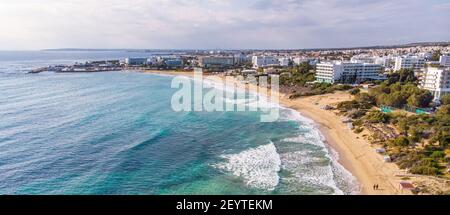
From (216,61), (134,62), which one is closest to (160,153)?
(216,61)

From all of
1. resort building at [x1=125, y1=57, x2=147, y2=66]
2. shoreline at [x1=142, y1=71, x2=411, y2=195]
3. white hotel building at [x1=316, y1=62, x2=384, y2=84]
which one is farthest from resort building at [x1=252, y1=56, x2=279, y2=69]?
shoreline at [x1=142, y1=71, x2=411, y2=195]

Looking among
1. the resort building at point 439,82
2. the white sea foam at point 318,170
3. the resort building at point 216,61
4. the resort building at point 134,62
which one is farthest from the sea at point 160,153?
the resort building at point 134,62

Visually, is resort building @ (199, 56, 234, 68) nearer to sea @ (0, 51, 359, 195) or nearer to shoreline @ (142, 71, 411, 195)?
shoreline @ (142, 71, 411, 195)

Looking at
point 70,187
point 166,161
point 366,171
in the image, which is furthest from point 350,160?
point 70,187

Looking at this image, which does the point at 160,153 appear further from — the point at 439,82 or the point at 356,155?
the point at 439,82

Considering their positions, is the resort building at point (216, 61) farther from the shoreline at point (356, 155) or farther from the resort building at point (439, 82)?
the resort building at point (439, 82)
